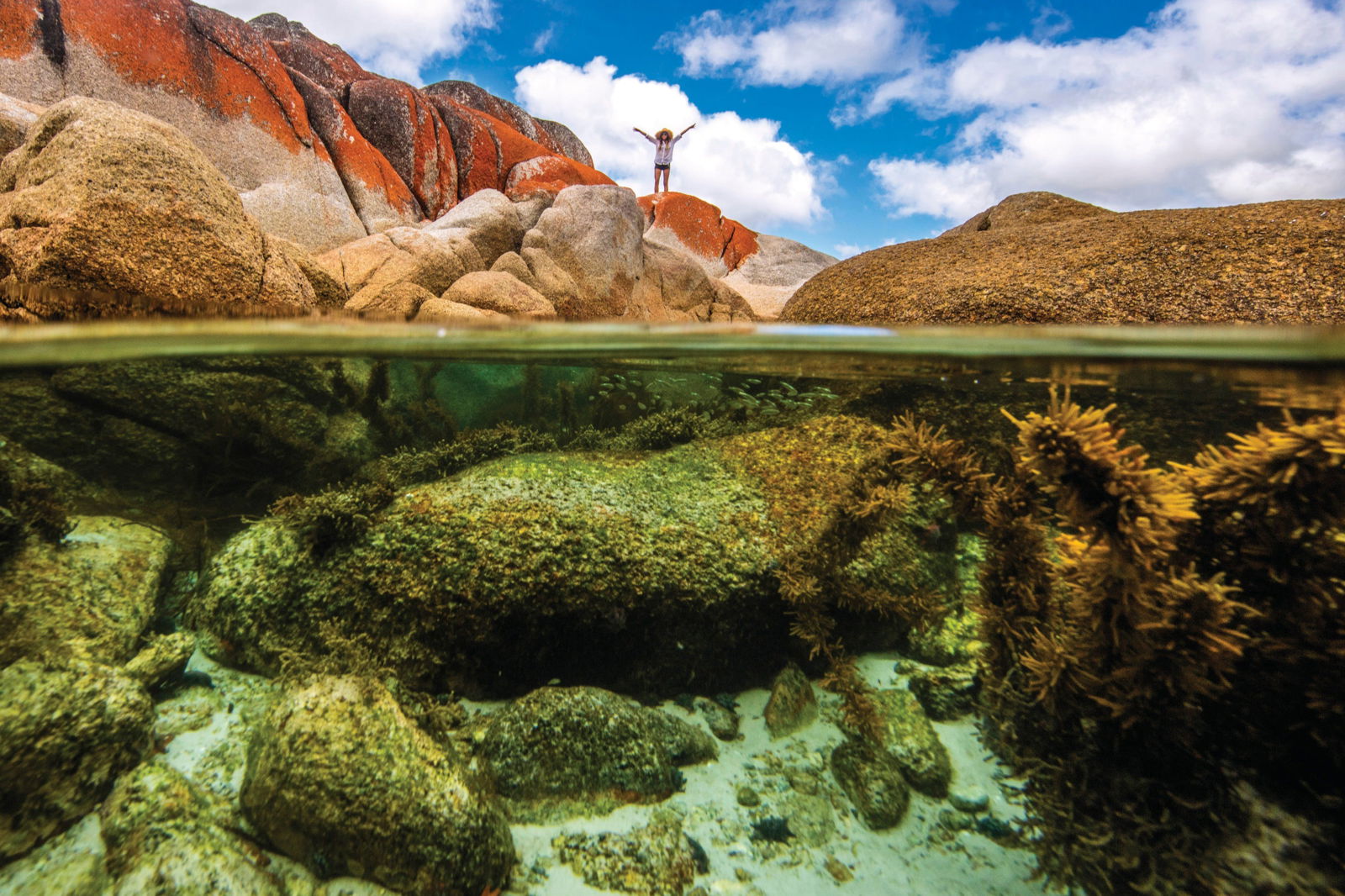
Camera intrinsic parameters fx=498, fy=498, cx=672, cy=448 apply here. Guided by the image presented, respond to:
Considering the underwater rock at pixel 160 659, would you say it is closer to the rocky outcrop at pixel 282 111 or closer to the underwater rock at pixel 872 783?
the underwater rock at pixel 872 783

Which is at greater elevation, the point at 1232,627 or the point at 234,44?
the point at 234,44

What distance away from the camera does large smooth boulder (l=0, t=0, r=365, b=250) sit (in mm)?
8953

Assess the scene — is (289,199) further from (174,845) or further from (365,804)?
(365,804)

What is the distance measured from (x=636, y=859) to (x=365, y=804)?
75.8 inches

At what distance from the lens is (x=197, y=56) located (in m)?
10.5

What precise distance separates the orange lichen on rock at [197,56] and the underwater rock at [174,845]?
13030 mm

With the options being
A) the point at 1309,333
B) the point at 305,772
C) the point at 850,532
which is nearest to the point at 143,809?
the point at 305,772

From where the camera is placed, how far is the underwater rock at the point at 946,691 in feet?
15.5

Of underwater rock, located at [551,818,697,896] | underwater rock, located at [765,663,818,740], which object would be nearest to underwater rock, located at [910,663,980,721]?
underwater rock, located at [765,663,818,740]

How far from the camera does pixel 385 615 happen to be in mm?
4906

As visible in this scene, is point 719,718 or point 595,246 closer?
point 719,718

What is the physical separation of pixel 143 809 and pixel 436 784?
200 centimetres

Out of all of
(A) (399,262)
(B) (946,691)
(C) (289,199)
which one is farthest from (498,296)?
(B) (946,691)

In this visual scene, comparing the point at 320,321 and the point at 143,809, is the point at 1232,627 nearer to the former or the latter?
the point at 143,809
